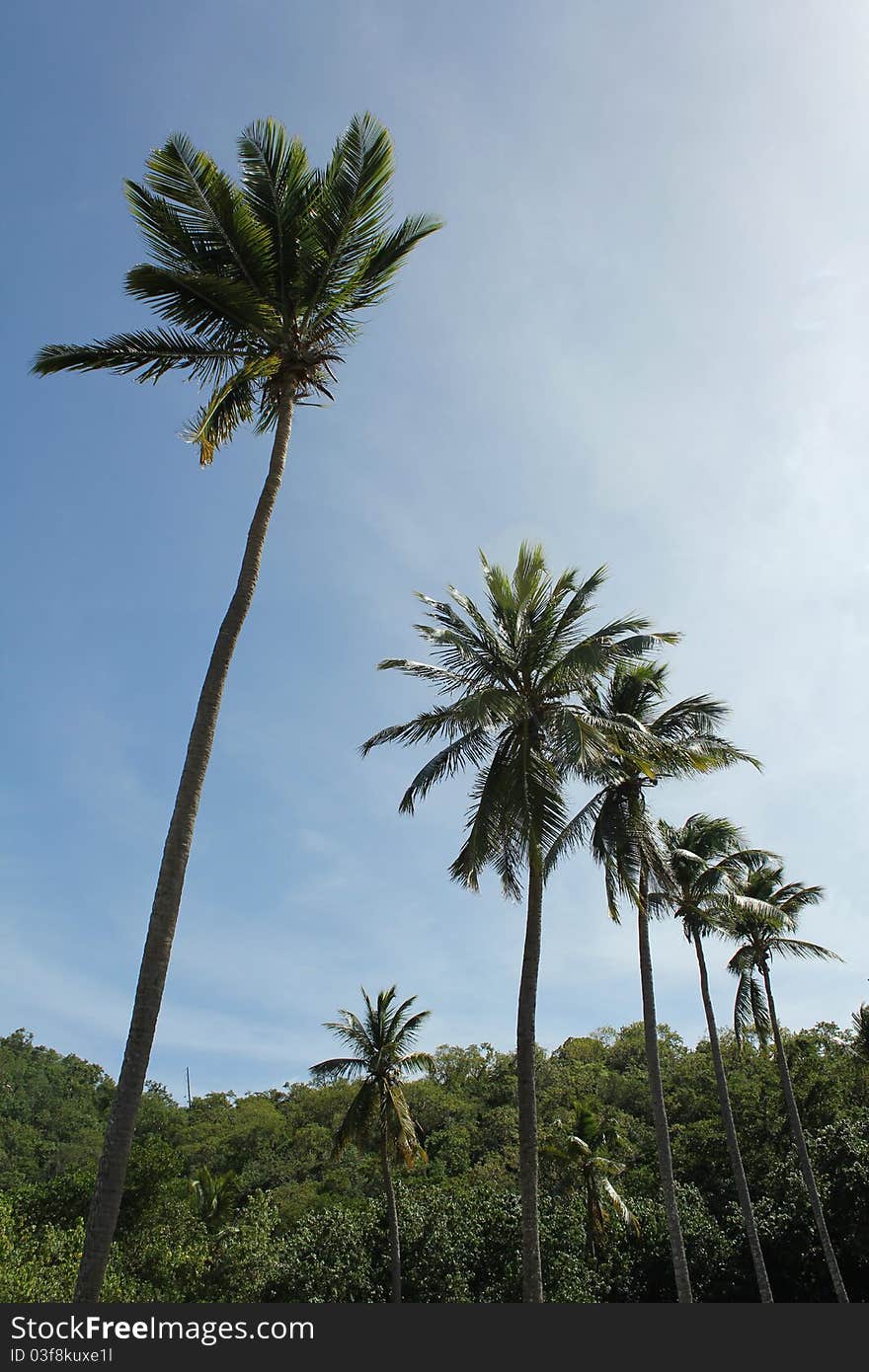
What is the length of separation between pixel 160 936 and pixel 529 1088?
7230 mm

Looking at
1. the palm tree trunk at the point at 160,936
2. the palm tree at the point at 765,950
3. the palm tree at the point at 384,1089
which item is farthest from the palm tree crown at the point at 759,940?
the palm tree trunk at the point at 160,936

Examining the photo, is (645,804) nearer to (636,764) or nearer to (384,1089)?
(636,764)

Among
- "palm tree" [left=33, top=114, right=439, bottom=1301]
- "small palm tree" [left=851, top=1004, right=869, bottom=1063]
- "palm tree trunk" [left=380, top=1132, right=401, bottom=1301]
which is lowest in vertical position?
"palm tree trunk" [left=380, top=1132, right=401, bottom=1301]

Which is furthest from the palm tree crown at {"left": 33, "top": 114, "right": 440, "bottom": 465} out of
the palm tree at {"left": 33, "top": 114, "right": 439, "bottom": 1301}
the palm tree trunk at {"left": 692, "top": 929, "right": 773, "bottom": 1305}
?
the palm tree trunk at {"left": 692, "top": 929, "right": 773, "bottom": 1305}

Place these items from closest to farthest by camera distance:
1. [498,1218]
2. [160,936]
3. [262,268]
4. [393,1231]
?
[160,936] < [262,268] < [393,1231] < [498,1218]

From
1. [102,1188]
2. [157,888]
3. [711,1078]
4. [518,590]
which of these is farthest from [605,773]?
[711,1078]

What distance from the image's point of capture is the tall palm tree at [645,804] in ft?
50.5

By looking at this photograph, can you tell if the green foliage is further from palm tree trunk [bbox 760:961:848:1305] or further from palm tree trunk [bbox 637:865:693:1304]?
palm tree trunk [bbox 637:865:693:1304]

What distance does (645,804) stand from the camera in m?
17.0

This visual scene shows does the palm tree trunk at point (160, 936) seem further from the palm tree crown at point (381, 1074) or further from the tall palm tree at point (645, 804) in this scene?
the palm tree crown at point (381, 1074)

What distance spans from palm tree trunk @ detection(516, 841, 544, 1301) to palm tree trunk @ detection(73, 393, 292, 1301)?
6173 millimetres

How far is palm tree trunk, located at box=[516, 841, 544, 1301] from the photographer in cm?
1177

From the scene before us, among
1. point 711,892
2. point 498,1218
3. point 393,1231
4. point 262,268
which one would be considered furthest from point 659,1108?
point 262,268

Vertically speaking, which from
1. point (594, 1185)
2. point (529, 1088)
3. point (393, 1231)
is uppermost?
point (529, 1088)
